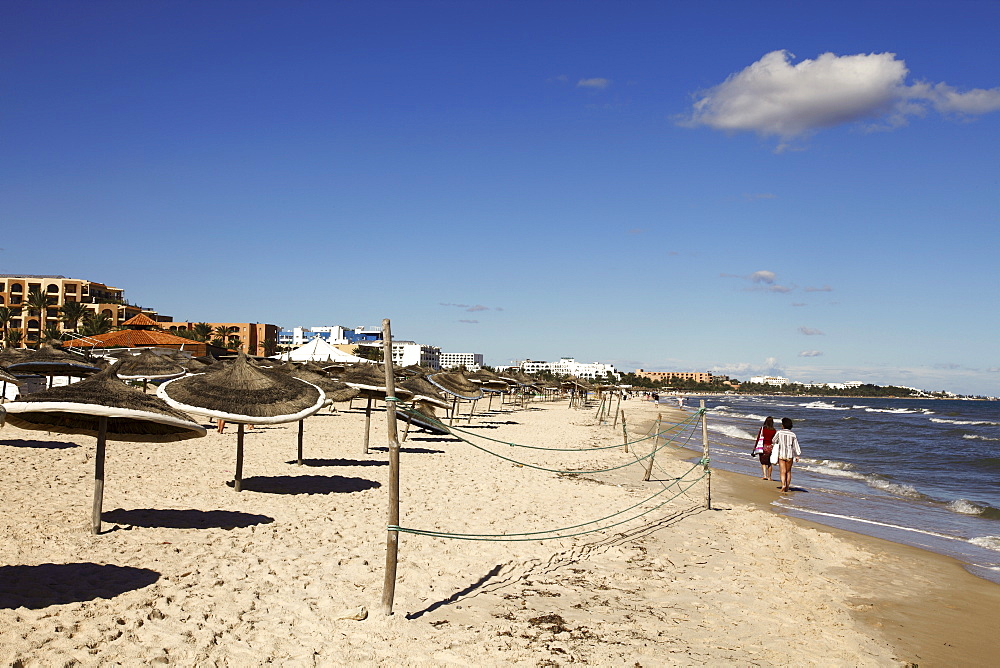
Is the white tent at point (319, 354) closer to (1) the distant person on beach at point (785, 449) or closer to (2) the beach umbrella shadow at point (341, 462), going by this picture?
(2) the beach umbrella shadow at point (341, 462)

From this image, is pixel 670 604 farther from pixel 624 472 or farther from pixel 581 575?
pixel 624 472

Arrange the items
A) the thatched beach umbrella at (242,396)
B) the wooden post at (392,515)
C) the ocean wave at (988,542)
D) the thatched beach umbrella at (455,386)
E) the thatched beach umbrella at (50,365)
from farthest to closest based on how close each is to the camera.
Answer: the thatched beach umbrella at (455,386), the thatched beach umbrella at (50,365), the ocean wave at (988,542), the thatched beach umbrella at (242,396), the wooden post at (392,515)

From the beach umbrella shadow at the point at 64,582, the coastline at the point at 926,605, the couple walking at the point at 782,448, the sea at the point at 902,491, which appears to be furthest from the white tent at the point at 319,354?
the beach umbrella shadow at the point at 64,582

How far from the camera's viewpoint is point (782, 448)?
51.7 feet

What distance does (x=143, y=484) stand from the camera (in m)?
10.9

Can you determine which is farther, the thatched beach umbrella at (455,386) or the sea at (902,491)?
the thatched beach umbrella at (455,386)

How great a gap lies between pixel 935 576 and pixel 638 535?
393 centimetres

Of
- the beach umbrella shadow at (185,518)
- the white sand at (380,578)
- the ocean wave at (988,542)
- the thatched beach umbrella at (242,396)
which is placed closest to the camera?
the white sand at (380,578)

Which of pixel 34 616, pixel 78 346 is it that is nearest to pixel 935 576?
pixel 34 616

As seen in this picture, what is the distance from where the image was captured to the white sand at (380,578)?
5.35 metres

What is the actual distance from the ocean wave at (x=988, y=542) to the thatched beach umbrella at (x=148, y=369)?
22.8 meters

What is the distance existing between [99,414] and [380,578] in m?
3.25

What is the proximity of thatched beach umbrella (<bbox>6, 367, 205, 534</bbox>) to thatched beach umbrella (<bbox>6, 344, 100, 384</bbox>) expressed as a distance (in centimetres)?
1075

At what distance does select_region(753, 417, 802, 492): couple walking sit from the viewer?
15695mm
